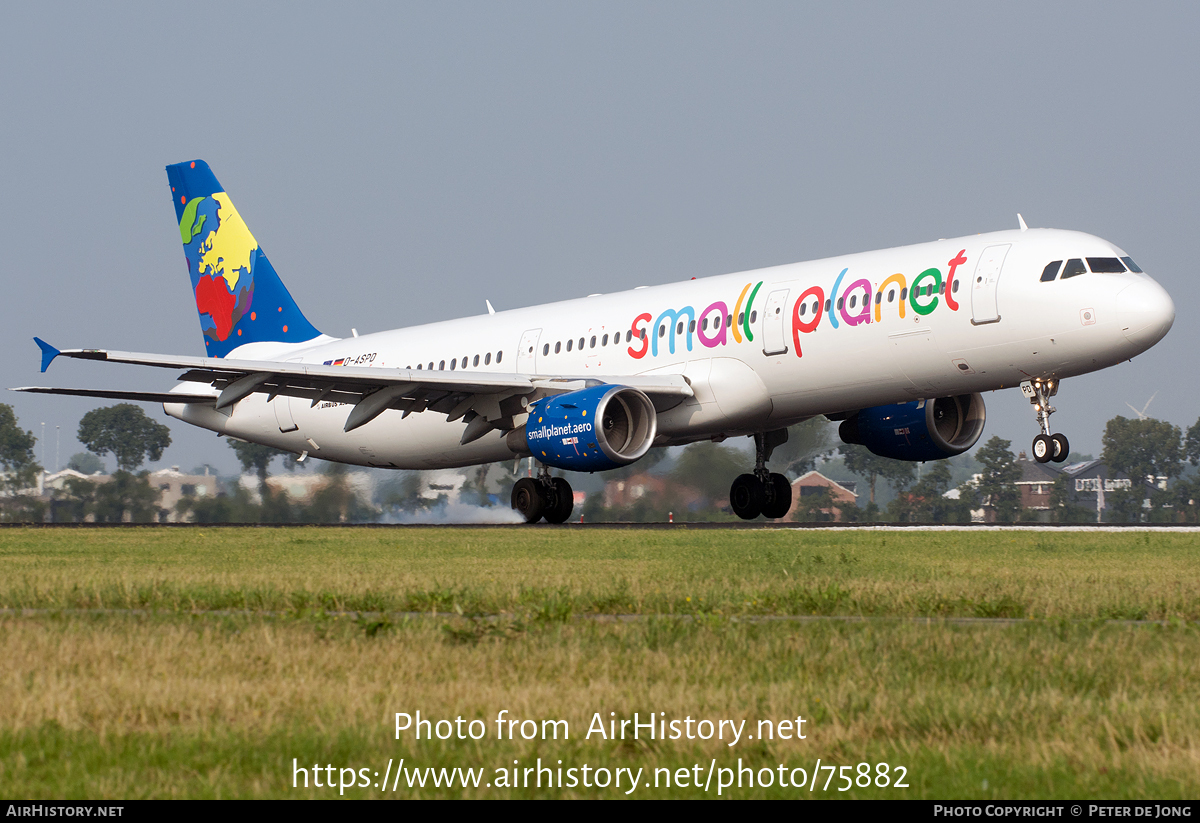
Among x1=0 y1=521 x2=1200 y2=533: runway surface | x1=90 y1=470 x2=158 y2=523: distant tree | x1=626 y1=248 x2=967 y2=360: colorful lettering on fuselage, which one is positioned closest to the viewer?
x1=626 y1=248 x2=967 y2=360: colorful lettering on fuselage

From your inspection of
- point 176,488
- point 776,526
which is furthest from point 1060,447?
point 176,488

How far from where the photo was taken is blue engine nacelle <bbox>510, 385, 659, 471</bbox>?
83.8 feet

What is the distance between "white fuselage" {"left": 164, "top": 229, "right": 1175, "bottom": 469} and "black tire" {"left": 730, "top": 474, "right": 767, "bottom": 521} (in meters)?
3.28

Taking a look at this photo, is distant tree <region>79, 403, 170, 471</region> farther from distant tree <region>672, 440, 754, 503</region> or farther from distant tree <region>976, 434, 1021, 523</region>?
distant tree <region>976, 434, 1021, 523</region>

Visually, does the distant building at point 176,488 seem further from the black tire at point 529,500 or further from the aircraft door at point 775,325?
the aircraft door at point 775,325

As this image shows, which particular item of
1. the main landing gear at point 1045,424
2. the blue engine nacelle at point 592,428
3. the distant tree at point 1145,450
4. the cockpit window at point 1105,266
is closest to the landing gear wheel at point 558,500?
the blue engine nacelle at point 592,428

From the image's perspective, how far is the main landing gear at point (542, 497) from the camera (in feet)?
98.8

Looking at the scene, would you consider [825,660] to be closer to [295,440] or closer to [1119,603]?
[1119,603]

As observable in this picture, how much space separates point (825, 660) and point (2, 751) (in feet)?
13.5

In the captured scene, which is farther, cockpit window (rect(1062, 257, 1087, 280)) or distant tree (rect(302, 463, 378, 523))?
distant tree (rect(302, 463, 378, 523))

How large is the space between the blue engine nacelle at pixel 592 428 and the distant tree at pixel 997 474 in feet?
173

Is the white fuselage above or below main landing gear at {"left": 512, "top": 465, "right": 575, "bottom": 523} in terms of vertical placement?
above

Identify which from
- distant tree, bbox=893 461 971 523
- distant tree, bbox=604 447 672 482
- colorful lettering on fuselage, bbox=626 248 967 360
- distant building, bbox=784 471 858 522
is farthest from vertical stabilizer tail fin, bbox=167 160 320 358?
distant tree, bbox=893 461 971 523
